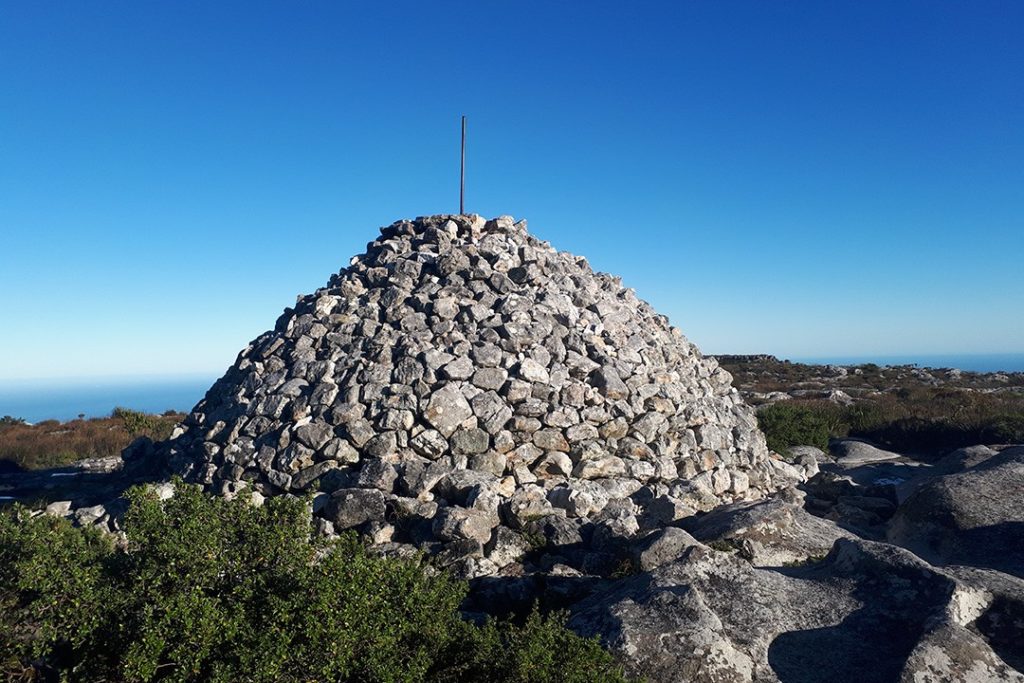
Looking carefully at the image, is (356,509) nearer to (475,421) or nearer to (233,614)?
(475,421)

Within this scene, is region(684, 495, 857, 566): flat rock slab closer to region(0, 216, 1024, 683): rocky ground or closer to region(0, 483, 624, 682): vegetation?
region(0, 216, 1024, 683): rocky ground

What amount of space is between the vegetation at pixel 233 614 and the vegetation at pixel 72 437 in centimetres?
1478

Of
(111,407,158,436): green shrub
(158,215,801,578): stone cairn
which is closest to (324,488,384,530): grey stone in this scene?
(158,215,801,578): stone cairn

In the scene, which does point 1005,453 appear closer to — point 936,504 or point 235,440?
point 936,504

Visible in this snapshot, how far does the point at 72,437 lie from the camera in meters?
21.2

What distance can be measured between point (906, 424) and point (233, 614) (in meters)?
19.0

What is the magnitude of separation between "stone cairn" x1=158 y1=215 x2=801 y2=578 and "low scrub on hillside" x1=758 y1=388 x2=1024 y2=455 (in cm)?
421

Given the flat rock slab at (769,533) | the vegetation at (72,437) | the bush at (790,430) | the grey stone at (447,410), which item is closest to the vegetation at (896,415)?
the bush at (790,430)

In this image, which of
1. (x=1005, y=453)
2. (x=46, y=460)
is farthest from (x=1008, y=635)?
(x=46, y=460)

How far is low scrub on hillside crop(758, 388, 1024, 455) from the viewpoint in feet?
54.5

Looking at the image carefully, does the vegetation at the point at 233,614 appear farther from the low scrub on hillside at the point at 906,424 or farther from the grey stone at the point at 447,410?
the low scrub on hillside at the point at 906,424

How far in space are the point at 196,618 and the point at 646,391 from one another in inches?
318

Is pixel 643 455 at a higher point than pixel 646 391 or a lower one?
lower

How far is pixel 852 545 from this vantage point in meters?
6.95
